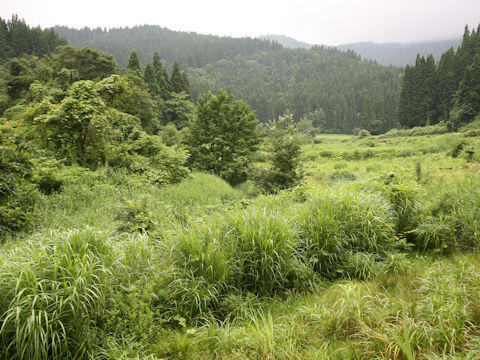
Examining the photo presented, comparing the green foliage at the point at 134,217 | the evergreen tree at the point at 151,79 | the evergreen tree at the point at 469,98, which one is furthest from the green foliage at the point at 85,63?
the evergreen tree at the point at 469,98

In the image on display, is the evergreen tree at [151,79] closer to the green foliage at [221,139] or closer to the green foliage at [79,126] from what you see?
the green foliage at [221,139]

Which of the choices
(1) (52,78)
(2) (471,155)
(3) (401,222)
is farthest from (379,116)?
(3) (401,222)

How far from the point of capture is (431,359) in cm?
211

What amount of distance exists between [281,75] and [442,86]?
10210 cm

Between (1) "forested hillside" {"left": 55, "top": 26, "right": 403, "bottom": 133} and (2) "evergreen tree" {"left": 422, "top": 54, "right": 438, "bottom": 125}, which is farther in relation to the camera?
(1) "forested hillside" {"left": 55, "top": 26, "right": 403, "bottom": 133}

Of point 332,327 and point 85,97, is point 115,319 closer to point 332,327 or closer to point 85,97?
point 332,327

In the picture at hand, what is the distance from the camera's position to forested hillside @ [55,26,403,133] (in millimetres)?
76438

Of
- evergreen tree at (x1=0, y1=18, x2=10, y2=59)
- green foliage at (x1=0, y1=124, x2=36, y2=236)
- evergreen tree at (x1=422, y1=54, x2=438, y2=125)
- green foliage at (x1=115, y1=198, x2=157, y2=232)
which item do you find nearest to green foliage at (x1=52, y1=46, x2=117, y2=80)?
green foliage at (x1=0, y1=124, x2=36, y2=236)

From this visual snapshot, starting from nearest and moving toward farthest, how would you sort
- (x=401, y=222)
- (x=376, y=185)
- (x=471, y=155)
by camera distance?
(x=401, y=222) → (x=376, y=185) → (x=471, y=155)

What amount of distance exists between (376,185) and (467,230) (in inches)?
65.8

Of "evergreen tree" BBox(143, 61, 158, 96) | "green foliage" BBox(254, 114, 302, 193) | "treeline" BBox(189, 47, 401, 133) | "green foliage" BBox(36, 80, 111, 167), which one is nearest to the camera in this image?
"green foliage" BBox(36, 80, 111, 167)

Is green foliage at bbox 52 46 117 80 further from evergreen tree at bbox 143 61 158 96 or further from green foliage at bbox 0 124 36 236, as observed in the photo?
green foliage at bbox 0 124 36 236

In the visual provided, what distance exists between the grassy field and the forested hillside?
63.7m

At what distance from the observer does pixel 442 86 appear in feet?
135
